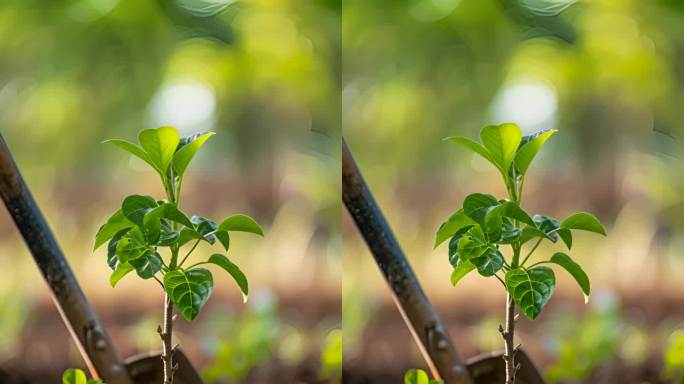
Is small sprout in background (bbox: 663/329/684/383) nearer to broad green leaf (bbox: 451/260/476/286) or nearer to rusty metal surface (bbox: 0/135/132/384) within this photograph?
broad green leaf (bbox: 451/260/476/286)

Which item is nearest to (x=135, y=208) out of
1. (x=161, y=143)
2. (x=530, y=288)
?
(x=161, y=143)

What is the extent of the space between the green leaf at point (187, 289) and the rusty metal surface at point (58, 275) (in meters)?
0.58

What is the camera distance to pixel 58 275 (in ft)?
7.99

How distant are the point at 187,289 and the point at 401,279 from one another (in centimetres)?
74

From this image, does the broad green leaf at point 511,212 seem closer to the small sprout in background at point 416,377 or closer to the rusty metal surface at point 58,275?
the small sprout in background at point 416,377

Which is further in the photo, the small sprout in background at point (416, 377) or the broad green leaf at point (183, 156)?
the small sprout in background at point (416, 377)

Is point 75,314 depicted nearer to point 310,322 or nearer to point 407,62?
point 310,322

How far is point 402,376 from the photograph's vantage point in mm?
2643

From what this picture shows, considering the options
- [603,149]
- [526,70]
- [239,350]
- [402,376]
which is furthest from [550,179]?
[239,350]

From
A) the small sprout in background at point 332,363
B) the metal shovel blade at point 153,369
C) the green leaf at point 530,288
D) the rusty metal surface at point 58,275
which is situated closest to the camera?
the green leaf at point 530,288

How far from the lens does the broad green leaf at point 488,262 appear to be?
6.50 ft

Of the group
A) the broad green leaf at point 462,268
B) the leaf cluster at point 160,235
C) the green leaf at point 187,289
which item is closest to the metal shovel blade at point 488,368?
the broad green leaf at point 462,268

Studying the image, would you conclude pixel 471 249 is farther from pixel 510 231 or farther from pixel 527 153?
pixel 527 153

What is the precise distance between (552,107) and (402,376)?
37.5 inches
